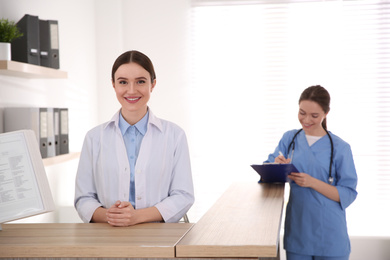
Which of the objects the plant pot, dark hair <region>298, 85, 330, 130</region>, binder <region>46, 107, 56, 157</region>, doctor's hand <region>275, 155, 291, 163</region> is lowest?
doctor's hand <region>275, 155, 291, 163</region>

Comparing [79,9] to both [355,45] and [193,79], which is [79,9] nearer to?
[193,79]

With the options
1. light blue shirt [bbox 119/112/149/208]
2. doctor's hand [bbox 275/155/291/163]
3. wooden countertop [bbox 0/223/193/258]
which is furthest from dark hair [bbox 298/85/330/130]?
wooden countertop [bbox 0/223/193/258]

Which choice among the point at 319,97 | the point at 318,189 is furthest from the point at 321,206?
the point at 319,97

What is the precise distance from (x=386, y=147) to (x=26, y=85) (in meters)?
3.41

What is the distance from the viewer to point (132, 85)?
6.91ft

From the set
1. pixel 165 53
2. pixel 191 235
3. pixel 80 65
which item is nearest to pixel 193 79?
pixel 165 53

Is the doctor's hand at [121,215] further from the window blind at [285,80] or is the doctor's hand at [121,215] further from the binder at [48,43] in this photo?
the window blind at [285,80]

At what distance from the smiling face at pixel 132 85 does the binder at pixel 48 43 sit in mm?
1442

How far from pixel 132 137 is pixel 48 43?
1569mm

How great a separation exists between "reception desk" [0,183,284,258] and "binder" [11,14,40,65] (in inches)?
57.3

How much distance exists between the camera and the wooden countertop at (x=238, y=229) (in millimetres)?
1589

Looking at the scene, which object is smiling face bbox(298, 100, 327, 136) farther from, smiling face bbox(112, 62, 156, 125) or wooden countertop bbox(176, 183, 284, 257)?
smiling face bbox(112, 62, 156, 125)

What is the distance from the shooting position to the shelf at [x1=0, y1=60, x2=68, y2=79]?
2.83 metres

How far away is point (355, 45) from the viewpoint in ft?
16.0
